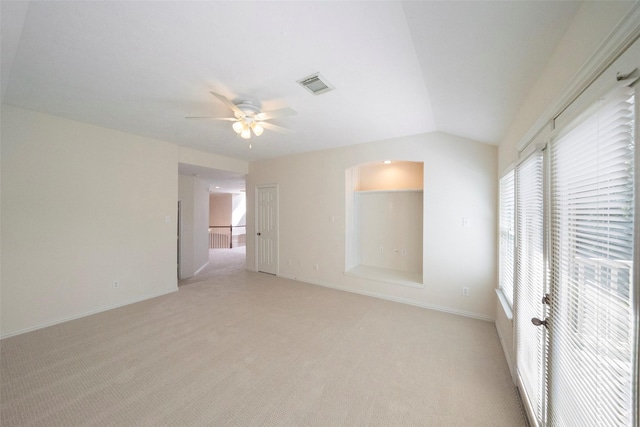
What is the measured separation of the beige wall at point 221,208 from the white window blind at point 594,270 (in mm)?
11887

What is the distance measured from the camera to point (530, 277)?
1651mm

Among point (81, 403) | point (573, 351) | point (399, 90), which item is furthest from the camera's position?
point (399, 90)

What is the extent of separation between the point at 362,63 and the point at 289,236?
12.3 ft

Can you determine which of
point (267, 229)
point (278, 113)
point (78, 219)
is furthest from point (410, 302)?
point (78, 219)

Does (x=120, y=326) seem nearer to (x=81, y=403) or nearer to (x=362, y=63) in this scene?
(x=81, y=403)

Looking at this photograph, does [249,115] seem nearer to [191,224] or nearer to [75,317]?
[75,317]

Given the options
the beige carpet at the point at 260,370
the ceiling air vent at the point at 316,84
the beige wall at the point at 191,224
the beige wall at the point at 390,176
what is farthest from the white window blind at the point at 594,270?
the beige wall at the point at 191,224

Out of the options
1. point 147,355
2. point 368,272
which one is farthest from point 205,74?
point 368,272

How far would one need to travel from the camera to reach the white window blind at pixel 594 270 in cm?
70

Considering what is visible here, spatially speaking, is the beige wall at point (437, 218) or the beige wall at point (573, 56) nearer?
the beige wall at point (573, 56)

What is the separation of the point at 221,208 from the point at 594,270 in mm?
12440

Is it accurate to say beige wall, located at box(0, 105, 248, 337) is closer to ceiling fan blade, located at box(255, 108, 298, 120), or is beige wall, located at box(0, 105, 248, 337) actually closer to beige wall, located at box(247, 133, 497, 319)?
ceiling fan blade, located at box(255, 108, 298, 120)

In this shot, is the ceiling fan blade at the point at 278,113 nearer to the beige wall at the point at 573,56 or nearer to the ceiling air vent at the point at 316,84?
the ceiling air vent at the point at 316,84

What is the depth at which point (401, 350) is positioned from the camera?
239 cm
